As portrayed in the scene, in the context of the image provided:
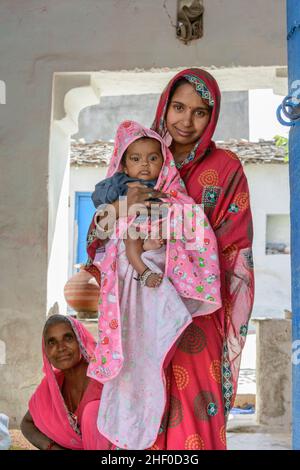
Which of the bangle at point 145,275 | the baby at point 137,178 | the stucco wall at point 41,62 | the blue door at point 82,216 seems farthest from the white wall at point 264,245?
the bangle at point 145,275

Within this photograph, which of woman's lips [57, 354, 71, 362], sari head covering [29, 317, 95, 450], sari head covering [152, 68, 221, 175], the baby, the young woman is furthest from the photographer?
woman's lips [57, 354, 71, 362]

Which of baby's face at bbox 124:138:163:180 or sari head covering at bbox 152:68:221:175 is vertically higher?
sari head covering at bbox 152:68:221:175

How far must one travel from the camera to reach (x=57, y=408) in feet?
12.2

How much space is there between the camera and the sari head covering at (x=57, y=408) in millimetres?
3652

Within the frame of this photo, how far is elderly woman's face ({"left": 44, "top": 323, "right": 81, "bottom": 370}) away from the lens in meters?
3.79

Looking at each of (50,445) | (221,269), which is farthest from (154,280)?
(50,445)

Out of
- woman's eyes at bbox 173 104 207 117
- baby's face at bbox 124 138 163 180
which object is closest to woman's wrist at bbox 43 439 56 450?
baby's face at bbox 124 138 163 180

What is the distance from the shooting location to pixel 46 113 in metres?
4.94

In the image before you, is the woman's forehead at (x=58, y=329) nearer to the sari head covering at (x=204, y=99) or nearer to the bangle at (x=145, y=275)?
the bangle at (x=145, y=275)

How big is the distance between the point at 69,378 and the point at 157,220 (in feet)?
3.89

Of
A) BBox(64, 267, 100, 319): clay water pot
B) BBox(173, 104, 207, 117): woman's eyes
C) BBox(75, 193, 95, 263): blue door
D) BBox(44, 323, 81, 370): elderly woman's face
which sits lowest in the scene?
BBox(44, 323, 81, 370): elderly woman's face

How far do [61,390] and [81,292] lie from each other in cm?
144

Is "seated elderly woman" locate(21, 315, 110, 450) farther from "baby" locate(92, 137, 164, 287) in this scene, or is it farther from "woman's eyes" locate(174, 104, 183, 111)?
"woman's eyes" locate(174, 104, 183, 111)
